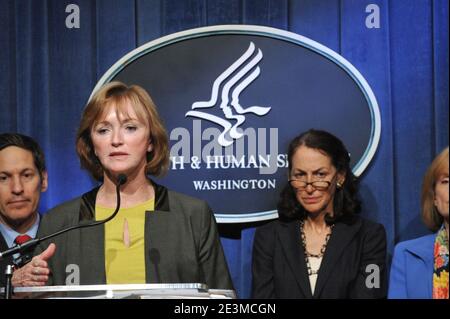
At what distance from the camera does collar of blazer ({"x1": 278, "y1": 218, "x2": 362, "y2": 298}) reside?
14.1ft

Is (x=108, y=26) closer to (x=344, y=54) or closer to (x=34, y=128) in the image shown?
(x=34, y=128)

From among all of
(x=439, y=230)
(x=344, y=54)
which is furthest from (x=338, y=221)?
(x=344, y=54)

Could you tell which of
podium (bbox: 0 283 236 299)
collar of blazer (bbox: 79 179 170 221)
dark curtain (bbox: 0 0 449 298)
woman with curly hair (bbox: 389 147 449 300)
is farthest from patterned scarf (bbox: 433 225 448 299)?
collar of blazer (bbox: 79 179 170 221)

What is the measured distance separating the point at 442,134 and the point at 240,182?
3.46 ft

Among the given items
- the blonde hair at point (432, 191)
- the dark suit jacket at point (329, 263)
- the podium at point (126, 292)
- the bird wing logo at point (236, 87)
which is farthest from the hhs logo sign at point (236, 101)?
the podium at point (126, 292)

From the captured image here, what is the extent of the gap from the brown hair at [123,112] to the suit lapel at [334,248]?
939 millimetres

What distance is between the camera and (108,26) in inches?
182

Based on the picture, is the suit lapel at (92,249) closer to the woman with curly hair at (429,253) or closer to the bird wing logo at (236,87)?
the bird wing logo at (236,87)

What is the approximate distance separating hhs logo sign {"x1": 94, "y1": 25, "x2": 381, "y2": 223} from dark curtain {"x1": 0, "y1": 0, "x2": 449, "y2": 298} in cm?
8

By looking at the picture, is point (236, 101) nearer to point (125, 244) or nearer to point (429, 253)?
point (125, 244)

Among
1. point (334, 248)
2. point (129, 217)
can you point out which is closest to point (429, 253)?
point (334, 248)

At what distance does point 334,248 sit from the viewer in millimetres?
4320

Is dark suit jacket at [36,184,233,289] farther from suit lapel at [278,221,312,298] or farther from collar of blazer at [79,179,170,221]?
suit lapel at [278,221,312,298]

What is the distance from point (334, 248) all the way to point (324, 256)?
2.5 inches
